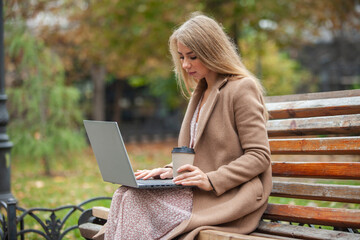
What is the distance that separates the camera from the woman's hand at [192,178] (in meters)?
2.57

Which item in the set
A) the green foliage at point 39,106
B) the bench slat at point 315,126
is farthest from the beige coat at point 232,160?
the green foliage at point 39,106

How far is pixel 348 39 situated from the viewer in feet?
78.6

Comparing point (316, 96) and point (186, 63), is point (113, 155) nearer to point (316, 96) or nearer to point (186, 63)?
point (186, 63)

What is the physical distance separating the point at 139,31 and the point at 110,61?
256 centimetres

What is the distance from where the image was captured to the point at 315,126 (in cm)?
313

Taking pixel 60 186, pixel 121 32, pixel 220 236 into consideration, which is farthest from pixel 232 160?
Answer: pixel 121 32

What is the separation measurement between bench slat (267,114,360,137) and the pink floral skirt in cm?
92

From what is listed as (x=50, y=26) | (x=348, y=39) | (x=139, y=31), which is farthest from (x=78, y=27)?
(x=348, y=39)

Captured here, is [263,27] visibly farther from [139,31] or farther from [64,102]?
[64,102]

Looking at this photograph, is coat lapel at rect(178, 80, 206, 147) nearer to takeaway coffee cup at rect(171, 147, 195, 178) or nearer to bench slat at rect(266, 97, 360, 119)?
takeaway coffee cup at rect(171, 147, 195, 178)

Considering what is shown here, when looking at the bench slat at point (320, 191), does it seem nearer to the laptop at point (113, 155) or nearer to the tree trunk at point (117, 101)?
the laptop at point (113, 155)

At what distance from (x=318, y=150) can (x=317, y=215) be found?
41 cm

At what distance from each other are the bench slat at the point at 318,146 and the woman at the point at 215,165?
0.38 m

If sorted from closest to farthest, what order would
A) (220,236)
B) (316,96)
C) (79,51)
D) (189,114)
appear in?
(220,236) → (189,114) → (316,96) → (79,51)
